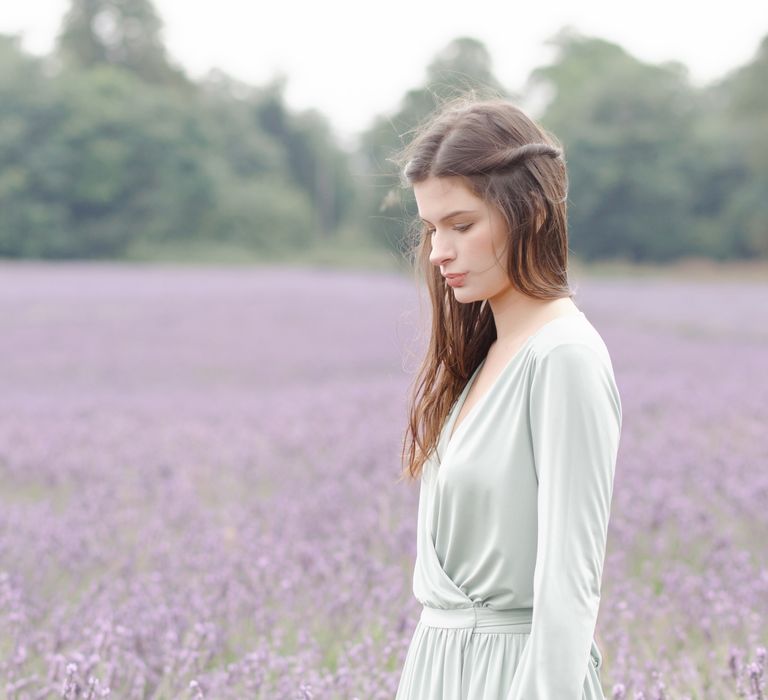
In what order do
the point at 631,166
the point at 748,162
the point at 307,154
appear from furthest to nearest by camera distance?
1. the point at 307,154
2. the point at 631,166
3. the point at 748,162

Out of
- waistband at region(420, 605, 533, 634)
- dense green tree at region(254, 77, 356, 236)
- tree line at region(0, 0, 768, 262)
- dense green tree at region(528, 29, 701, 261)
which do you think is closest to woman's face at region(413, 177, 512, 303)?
waistband at region(420, 605, 533, 634)

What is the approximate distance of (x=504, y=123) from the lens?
1.49m

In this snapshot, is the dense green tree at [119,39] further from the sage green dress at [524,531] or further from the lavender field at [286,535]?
the sage green dress at [524,531]

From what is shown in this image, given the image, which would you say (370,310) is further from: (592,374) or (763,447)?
(592,374)

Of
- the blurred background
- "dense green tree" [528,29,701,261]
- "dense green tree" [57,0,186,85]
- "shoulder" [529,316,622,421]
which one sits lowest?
the blurred background

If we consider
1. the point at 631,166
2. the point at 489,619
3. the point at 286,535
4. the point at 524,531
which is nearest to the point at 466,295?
the point at 524,531

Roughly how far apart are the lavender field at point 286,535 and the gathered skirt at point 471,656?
25cm

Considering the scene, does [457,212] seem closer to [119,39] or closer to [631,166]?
[631,166]

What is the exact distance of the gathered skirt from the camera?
1427 millimetres

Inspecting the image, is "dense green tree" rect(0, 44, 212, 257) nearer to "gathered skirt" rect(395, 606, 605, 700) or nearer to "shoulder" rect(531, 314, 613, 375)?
"gathered skirt" rect(395, 606, 605, 700)

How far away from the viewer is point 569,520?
4.28 feet

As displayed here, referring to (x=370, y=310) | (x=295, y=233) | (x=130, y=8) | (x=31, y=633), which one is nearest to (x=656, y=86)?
(x=295, y=233)

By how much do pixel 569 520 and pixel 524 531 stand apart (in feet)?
0.40

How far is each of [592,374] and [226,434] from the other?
5.17m
